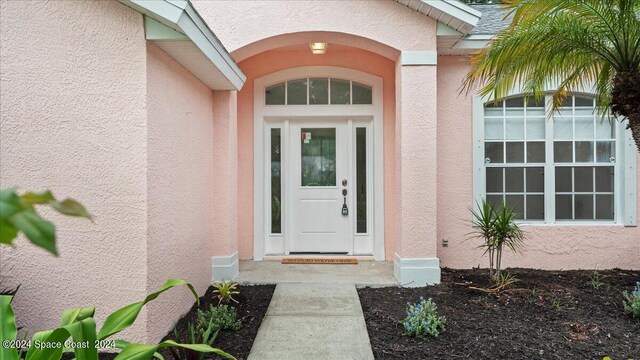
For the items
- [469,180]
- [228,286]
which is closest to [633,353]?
[469,180]

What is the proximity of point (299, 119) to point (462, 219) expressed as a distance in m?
3.21

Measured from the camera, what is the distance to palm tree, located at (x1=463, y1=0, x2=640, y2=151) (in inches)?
151

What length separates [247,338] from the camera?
12.4 ft

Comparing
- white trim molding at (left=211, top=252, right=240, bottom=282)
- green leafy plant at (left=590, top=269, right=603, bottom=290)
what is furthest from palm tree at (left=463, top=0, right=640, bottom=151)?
white trim molding at (left=211, top=252, right=240, bottom=282)

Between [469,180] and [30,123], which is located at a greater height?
[30,123]

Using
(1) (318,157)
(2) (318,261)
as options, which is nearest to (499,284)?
(2) (318,261)

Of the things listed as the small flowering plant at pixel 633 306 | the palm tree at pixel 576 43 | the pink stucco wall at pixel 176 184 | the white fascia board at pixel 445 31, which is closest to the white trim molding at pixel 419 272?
the small flowering plant at pixel 633 306

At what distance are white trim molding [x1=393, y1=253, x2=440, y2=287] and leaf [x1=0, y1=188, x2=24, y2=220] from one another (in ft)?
16.7

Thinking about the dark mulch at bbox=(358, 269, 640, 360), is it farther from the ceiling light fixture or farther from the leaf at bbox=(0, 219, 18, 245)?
the ceiling light fixture

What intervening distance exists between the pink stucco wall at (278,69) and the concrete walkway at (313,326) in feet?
5.71

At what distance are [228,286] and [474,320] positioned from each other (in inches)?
115

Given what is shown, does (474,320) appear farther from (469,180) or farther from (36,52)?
(36,52)

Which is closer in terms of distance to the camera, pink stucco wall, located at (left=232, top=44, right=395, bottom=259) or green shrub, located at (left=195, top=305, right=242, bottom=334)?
green shrub, located at (left=195, top=305, right=242, bottom=334)

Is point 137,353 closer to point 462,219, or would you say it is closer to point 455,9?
point 455,9
